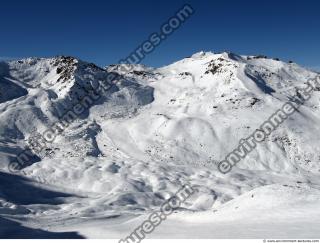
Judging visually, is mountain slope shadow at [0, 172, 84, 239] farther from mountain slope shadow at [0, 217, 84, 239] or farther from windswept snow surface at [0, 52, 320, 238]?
mountain slope shadow at [0, 217, 84, 239]

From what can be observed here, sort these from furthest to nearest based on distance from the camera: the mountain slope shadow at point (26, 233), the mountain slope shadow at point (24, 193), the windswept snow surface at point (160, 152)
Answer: the mountain slope shadow at point (24, 193), the windswept snow surface at point (160, 152), the mountain slope shadow at point (26, 233)

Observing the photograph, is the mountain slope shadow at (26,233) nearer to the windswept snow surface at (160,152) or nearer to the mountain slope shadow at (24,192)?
the windswept snow surface at (160,152)

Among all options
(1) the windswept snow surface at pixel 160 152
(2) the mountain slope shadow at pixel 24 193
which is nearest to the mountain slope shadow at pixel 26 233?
(1) the windswept snow surface at pixel 160 152

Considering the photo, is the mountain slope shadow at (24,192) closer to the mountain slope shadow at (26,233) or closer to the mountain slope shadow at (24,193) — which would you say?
the mountain slope shadow at (24,193)

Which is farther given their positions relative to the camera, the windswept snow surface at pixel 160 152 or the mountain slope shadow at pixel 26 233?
the windswept snow surface at pixel 160 152

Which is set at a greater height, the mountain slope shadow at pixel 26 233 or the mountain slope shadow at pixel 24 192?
the mountain slope shadow at pixel 24 192

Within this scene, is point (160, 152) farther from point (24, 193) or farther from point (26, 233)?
point (26, 233)

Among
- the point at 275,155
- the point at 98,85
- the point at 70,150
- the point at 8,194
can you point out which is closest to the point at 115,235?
the point at 8,194

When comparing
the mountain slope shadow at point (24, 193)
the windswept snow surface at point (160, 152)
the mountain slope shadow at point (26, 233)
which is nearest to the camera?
the mountain slope shadow at point (26, 233)

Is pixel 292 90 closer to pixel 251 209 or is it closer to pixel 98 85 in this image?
pixel 98 85
